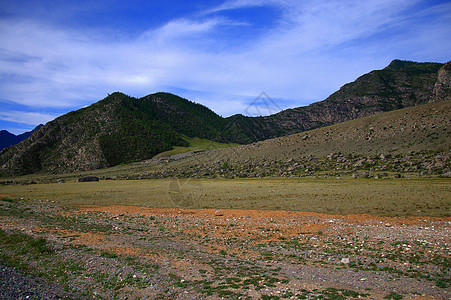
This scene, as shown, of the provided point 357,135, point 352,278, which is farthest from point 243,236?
point 357,135

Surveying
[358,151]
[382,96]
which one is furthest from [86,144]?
[382,96]

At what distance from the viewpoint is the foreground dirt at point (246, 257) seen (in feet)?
30.2

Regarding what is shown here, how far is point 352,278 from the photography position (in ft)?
32.3

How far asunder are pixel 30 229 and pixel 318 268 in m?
19.6

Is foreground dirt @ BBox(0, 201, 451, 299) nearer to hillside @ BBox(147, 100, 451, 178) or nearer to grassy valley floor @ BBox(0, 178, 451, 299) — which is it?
grassy valley floor @ BBox(0, 178, 451, 299)

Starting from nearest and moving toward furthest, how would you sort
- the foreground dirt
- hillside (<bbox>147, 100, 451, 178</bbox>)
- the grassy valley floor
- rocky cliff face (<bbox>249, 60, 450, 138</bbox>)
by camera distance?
the foreground dirt < the grassy valley floor < hillside (<bbox>147, 100, 451, 178</bbox>) < rocky cliff face (<bbox>249, 60, 450, 138</bbox>)

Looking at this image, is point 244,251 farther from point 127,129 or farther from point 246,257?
point 127,129

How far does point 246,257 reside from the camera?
513 inches

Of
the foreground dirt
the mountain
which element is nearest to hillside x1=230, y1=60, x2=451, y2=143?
the mountain

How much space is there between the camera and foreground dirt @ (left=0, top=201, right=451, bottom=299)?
9.21m

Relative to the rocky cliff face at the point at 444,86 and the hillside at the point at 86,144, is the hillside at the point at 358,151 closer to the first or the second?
the rocky cliff face at the point at 444,86

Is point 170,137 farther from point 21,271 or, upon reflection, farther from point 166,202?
point 21,271

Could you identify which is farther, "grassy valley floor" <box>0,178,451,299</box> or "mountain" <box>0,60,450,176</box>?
"mountain" <box>0,60,450,176</box>

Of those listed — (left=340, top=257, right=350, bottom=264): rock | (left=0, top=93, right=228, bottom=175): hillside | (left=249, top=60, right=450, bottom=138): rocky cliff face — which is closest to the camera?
(left=340, top=257, right=350, bottom=264): rock
